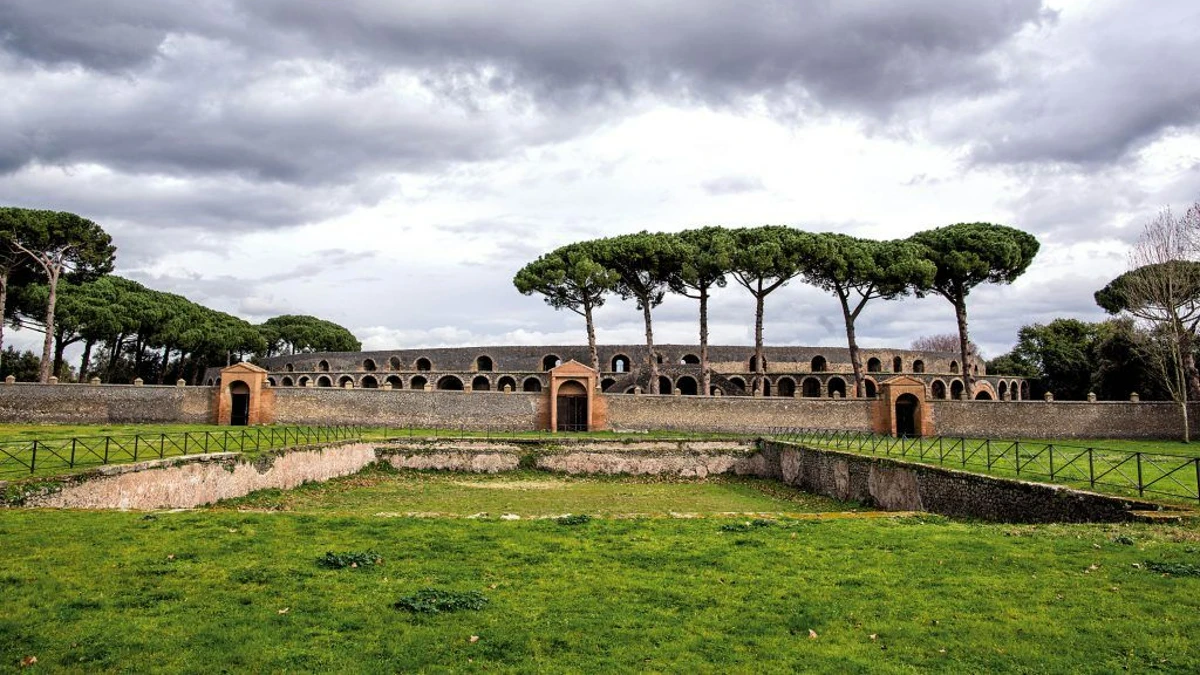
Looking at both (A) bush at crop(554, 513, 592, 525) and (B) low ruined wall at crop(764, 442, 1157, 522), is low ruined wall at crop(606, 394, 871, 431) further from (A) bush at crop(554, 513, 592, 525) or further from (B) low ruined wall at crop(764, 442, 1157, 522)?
(A) bush at crop(554, 513, 592, 525)

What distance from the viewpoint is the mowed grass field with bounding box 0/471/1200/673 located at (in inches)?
195

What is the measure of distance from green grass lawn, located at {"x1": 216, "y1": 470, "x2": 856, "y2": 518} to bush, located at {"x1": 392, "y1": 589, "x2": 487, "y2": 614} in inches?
276

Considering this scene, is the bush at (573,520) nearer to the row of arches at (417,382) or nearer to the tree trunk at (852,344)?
the tree trunk at (852,344)

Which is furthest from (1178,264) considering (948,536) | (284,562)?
(284,562)

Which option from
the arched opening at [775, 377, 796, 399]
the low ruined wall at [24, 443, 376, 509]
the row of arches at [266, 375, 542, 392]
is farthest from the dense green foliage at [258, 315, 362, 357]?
the low ruined wall at [24, 443, 376, 509]

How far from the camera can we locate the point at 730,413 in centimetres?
3144

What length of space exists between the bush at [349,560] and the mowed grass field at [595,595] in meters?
0.11

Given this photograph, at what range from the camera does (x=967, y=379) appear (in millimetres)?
36344

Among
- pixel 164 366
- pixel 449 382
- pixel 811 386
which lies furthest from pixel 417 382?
pixel 811 386

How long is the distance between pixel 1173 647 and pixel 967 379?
34462mm

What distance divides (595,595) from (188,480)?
1166cm

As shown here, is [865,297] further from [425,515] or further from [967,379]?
[425,515]

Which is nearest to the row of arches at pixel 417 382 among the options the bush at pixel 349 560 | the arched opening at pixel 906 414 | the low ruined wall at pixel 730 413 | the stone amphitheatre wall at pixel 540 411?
the stone amphitheatre wall at pixel 540 411

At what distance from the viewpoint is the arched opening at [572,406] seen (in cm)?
3219
